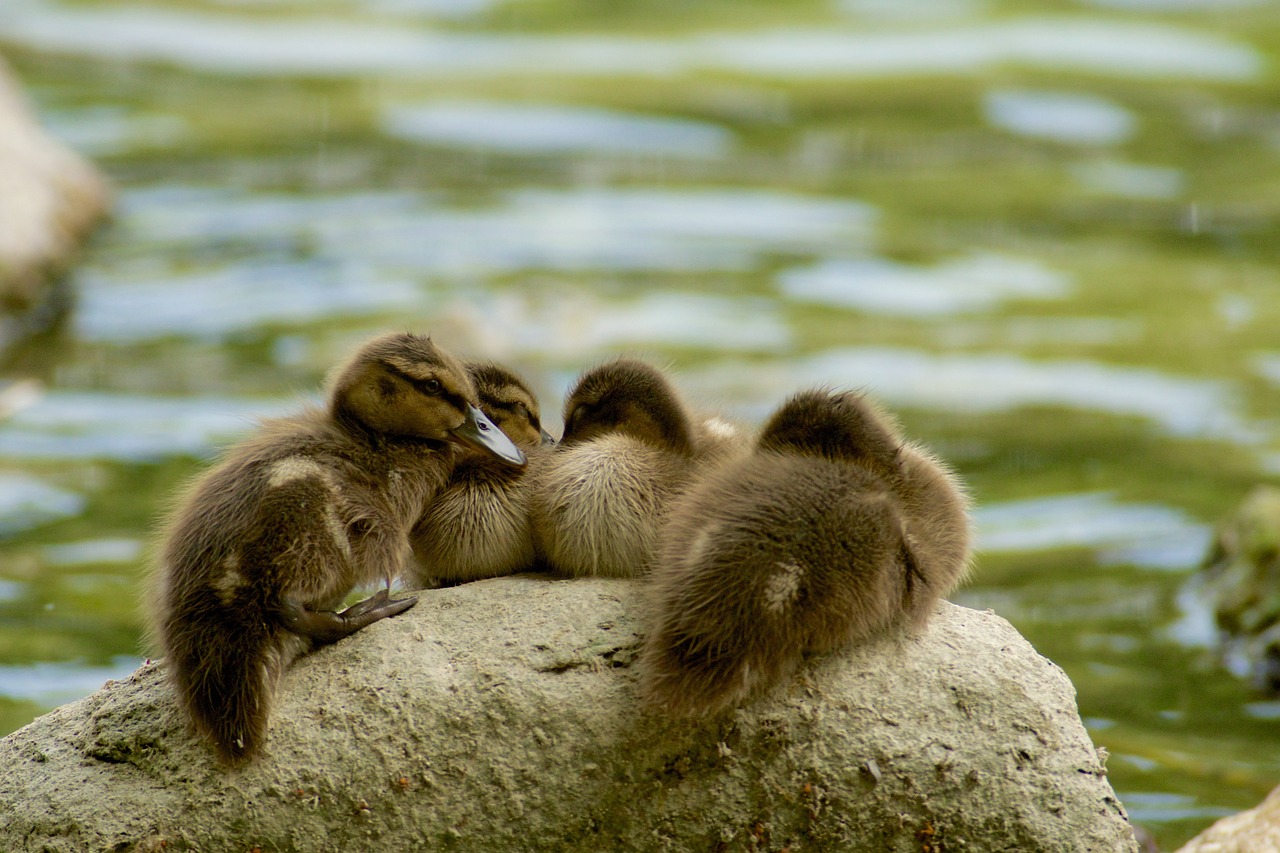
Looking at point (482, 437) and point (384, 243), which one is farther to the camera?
point (384, 243)

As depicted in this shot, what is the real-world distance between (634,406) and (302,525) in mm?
938

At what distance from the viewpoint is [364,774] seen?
383 centimetres

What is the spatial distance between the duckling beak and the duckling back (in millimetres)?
116

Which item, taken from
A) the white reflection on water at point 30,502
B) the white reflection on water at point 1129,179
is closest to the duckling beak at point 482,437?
the white reflection on water at point 30,502

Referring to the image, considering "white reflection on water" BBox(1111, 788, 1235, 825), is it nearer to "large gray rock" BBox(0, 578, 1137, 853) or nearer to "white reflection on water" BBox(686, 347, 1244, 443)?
"large gray rock" BBox(0, 578, 1137, 853)

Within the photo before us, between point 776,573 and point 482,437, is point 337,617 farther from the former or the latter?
point 776,573

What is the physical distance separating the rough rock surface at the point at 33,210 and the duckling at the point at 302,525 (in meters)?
7.86

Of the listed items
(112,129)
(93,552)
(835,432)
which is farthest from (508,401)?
(112,129)

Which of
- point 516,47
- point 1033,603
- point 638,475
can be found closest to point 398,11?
point 516,47

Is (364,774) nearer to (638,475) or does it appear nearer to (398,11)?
(638,475)

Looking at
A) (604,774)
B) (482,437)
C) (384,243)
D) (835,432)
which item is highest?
(835,432)

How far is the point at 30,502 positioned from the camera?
8.66 metres

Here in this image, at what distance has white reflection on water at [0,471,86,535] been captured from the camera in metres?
A: 8.41

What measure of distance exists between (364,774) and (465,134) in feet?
42.4
